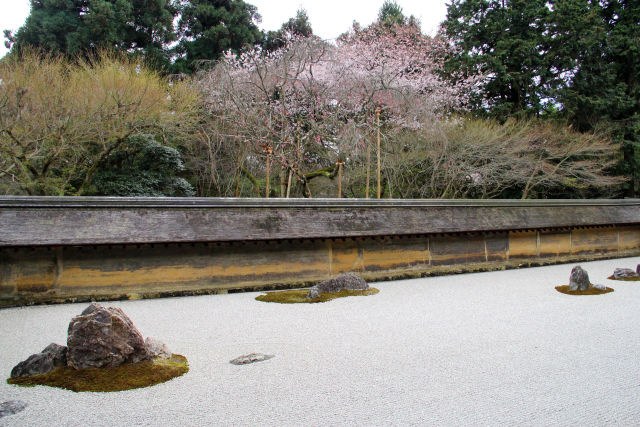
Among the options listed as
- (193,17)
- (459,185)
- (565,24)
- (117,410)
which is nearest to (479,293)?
(117,410)

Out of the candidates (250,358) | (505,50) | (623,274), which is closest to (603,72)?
(505,50)

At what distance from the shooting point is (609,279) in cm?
788

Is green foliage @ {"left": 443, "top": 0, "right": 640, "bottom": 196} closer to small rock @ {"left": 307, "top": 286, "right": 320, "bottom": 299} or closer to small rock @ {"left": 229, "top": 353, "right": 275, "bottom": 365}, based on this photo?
small rock @ {"left": 307, "top": 286, "right": 320, "bottom": 299}

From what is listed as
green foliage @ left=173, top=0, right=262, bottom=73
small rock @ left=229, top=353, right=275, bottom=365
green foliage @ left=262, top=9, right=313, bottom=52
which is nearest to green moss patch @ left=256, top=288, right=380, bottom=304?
small rock @ left=229, top=353, right=275, bottom=365

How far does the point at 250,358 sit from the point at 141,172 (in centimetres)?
1033

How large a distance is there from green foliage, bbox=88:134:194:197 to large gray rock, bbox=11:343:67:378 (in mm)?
9432

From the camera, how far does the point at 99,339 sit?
3158 millimetres

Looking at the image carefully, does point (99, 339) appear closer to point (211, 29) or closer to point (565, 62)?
point (565, 62)

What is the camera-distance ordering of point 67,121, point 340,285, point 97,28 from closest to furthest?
point 340,285, point 67,121, point 97,28

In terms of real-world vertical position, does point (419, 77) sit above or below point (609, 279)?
above

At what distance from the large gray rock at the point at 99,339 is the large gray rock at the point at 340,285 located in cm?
322

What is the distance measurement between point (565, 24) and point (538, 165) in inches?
234

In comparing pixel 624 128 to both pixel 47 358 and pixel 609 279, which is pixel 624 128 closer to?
pixel 609 279

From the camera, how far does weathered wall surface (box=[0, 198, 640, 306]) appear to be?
5918mm
